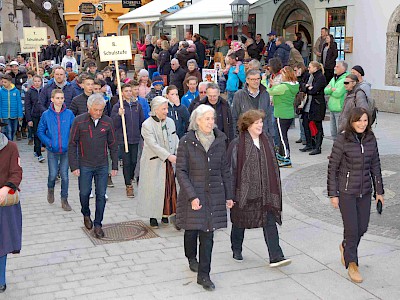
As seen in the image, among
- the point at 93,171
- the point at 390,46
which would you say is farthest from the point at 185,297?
the point at 390,46

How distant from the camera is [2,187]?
5.91 metres

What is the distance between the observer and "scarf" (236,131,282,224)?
20.9ft

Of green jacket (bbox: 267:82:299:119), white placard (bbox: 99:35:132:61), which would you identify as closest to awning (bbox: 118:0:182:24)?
green jacket (bbox: 267:82:299:119)

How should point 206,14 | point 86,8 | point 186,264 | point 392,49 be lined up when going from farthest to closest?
point 86,8
point 206,14
point 392,49
point 186,264

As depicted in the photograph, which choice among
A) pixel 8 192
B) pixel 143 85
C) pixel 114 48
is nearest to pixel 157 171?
pixel 8 192

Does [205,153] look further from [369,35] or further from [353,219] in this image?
[369,35]

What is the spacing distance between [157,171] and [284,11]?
14734 millimetres

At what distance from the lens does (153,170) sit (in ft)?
25.9

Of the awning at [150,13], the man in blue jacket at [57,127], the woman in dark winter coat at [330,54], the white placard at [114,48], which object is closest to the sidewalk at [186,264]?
the man in blue jacket at [57,127]

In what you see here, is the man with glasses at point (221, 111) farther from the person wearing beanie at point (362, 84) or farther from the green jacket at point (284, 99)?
the person wearing beanie at point (362, 84)

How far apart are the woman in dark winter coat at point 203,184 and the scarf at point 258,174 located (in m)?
0.30

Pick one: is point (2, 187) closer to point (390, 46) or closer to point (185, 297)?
point (185, 297)

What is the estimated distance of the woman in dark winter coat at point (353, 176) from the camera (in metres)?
6.11

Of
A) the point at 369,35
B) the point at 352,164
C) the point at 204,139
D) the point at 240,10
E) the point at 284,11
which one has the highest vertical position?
the point at 284,11
